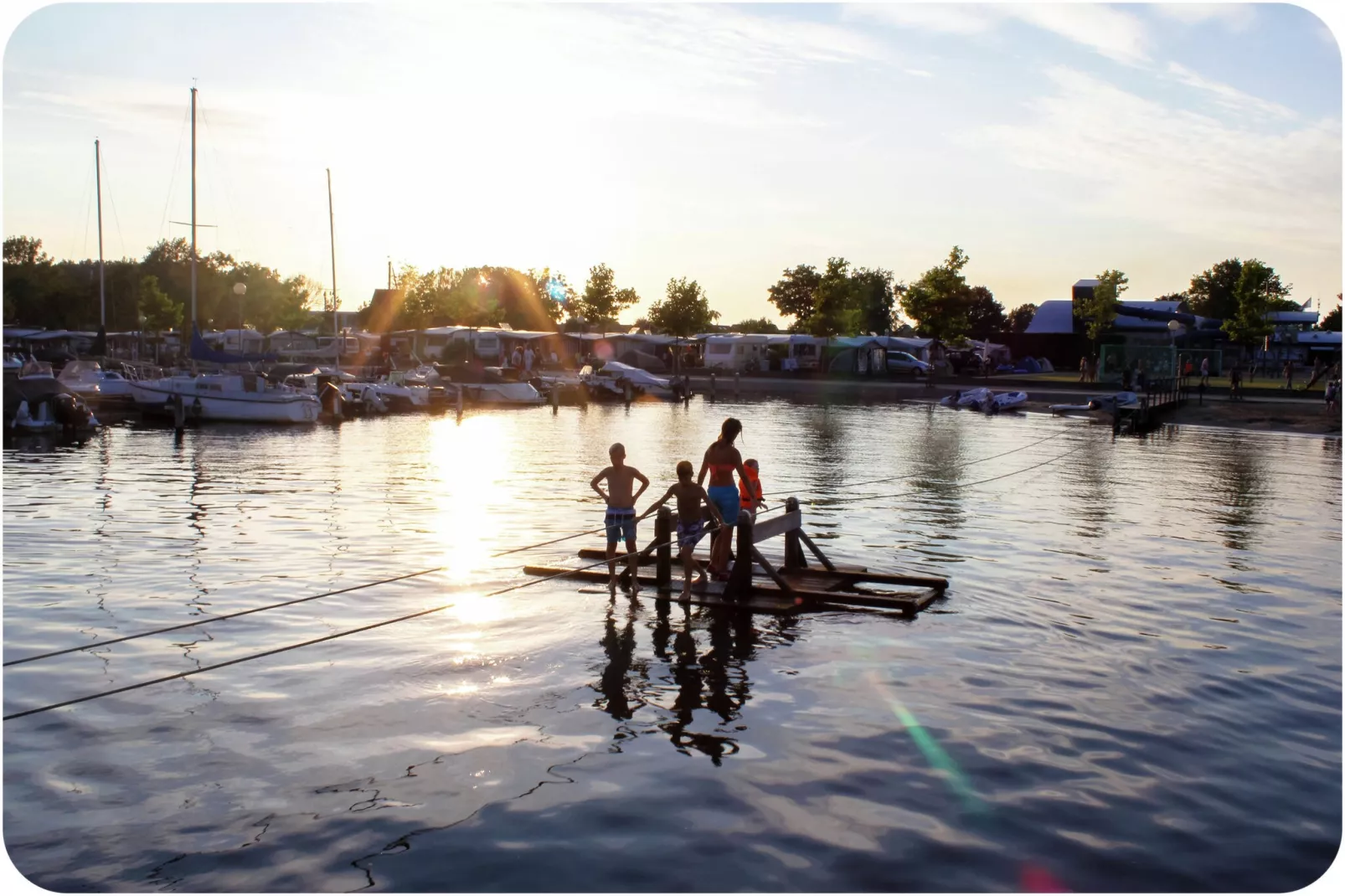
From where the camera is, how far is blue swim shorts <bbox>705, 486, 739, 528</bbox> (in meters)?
15.7

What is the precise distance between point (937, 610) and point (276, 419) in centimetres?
4165

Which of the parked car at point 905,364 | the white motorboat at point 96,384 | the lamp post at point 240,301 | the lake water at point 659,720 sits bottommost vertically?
the lake water at point 659,720

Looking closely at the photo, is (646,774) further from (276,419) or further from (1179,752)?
(276,419)

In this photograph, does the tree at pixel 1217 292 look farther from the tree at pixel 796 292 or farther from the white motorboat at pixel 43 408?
the white motorboat at pixel 43 408

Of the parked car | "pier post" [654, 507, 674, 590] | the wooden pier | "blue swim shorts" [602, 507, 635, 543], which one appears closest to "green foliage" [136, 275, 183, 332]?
the parked car

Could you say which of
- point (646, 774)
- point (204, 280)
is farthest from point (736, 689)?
point (204, 280)

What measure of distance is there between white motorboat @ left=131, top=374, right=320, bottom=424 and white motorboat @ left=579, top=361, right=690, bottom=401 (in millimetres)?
27544

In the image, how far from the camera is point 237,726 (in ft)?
35.6

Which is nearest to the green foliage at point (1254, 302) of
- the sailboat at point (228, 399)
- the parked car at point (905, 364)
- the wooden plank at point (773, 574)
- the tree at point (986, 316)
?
the parked car at point (905, 364)

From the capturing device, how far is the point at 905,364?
90.3 m

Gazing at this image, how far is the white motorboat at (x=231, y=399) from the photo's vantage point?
170 feet

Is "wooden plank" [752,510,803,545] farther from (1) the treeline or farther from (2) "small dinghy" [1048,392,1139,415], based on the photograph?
(1) the treeline

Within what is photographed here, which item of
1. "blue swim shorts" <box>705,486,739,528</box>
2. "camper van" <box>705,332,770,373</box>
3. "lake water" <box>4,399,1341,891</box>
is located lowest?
"lake water" <box>4,399,1341,891</box>

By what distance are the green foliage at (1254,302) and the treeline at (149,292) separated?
8330 centimetres
